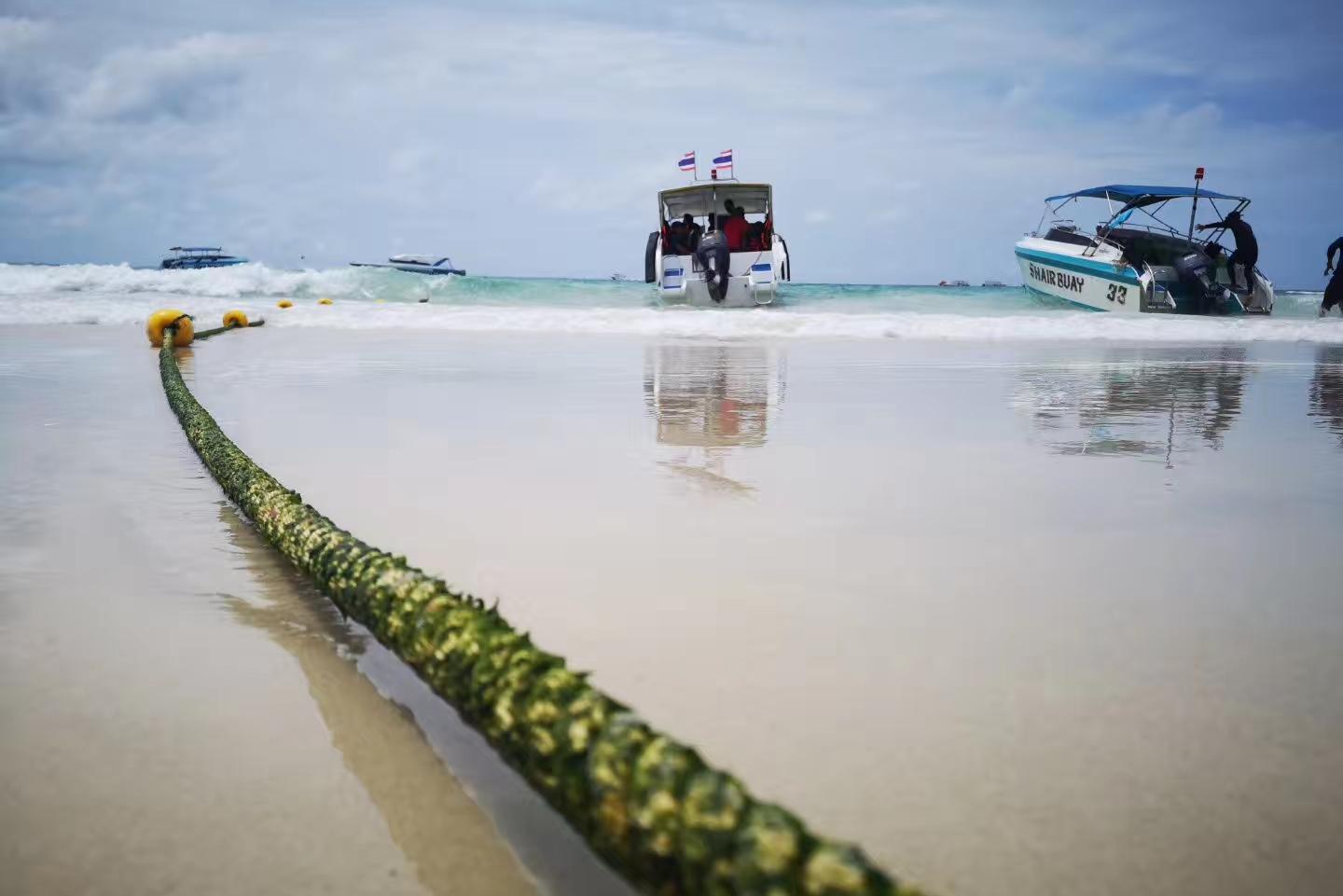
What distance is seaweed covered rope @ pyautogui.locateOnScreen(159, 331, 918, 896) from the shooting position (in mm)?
978

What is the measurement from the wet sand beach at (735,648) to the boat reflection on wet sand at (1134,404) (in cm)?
10

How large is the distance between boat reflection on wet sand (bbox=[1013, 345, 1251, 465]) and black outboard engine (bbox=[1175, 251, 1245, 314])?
12206 mm

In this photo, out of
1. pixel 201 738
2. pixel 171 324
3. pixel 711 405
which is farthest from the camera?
pixel 171 324

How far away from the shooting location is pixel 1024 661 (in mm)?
2125

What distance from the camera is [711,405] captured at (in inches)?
261

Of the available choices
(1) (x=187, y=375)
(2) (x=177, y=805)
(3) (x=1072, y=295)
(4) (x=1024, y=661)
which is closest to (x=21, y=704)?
(2) (x=177, y=805)

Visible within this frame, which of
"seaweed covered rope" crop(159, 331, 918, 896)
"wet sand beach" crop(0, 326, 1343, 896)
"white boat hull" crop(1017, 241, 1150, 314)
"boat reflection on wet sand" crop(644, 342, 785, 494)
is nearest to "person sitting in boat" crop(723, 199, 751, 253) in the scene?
"white boat hull" crop(1017, 241, 1150, 314)

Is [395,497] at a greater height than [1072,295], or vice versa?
[1072,295]

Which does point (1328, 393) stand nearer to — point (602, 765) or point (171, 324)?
point (602, 765)

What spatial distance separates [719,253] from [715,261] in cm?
23

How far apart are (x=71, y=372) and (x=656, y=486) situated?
707cm

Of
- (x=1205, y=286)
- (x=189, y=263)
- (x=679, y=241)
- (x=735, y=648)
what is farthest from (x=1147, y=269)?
(x=189, y=263)

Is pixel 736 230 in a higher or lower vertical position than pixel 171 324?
higher

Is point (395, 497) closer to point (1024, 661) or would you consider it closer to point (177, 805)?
point (177, 805)
